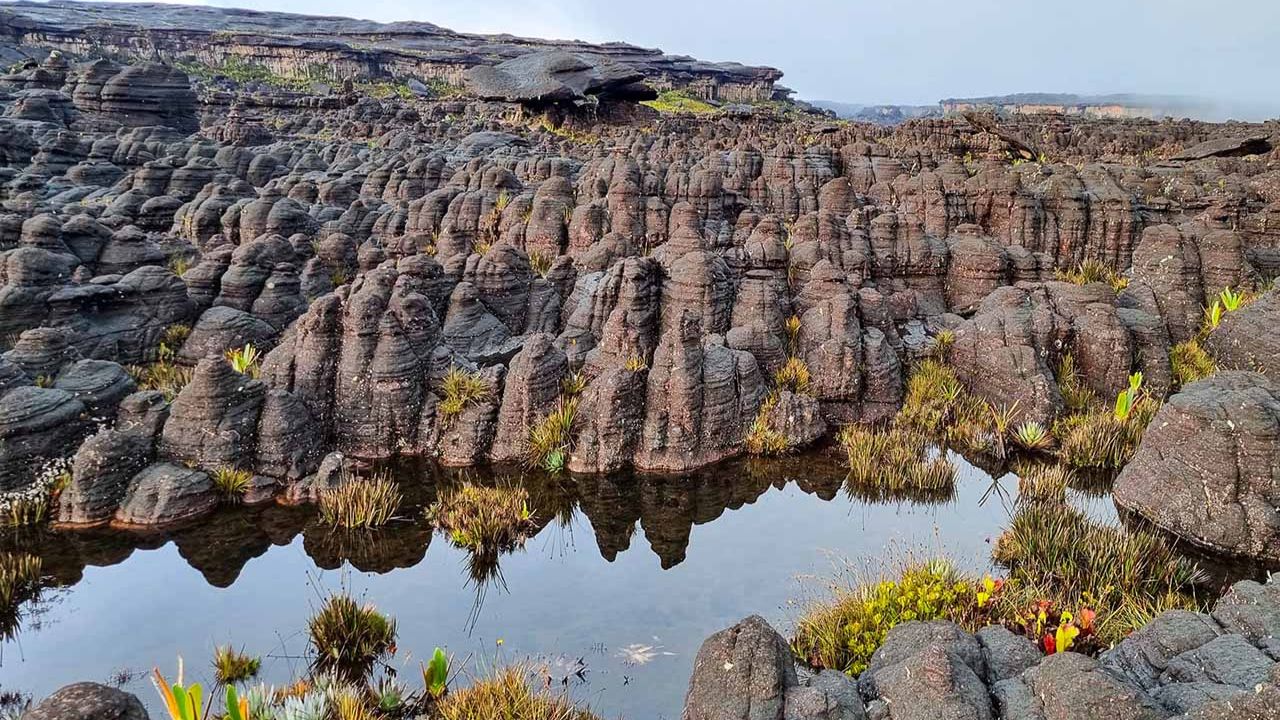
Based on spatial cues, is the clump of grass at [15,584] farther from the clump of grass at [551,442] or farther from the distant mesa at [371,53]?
the distant mesa at [371,53]

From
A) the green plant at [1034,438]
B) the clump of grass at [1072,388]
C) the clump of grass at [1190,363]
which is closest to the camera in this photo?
the green plant at [1034,438]

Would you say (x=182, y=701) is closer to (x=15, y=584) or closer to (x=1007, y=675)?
(x=15, y=584)

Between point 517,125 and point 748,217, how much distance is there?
40230 mm

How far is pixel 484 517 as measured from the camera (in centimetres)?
1235

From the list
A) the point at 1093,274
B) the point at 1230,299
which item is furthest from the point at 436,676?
the point at 1093,274

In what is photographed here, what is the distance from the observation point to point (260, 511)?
41.9 ft

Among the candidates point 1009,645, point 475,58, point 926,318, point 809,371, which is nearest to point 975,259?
point 926,318

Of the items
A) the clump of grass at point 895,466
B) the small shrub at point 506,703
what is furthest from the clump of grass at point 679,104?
the small shrub at point 506,703

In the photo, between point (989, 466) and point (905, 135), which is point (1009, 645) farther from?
point (905, 135)

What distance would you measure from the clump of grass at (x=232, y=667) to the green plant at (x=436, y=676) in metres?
2.15

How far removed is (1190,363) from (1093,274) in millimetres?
6213

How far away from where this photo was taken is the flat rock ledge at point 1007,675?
19.9 feet

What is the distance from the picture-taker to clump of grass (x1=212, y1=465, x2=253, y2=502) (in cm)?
1276

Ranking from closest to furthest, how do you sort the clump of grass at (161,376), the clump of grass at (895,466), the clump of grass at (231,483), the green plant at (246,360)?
the clump of grass at (231,483) → the clump of grass at (895,466) → the green plant at (246,360) → the clump of grass at (161,376)
